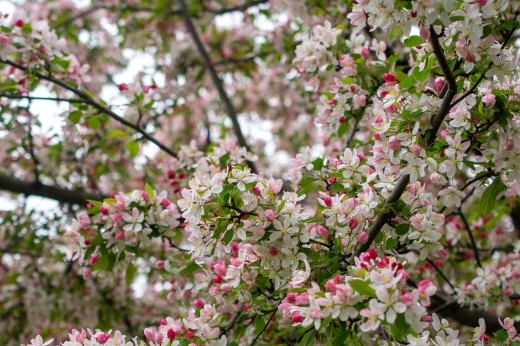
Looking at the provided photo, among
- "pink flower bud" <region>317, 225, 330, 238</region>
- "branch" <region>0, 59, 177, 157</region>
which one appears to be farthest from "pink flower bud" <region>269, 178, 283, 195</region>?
"branch" <region>0, 59, 177, 157</region>

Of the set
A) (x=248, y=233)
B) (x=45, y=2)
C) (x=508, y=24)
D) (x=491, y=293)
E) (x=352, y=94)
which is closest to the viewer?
(x=508, y=24)

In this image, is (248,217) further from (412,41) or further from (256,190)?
(412,41)

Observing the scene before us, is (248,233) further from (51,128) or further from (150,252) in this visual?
(51,128)

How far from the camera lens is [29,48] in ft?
A: 10.7

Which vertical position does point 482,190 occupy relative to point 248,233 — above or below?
above

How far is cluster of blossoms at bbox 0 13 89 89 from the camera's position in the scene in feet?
10.6

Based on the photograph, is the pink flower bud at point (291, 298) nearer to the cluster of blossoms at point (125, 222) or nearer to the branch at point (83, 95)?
the cluster of blossoms at point (125, 222)

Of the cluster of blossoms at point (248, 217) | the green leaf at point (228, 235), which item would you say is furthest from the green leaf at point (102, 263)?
the green leaf at point (228, 235)

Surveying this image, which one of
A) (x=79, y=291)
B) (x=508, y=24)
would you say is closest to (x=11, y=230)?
(x=79, y=291)

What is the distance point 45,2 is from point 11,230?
119 inches

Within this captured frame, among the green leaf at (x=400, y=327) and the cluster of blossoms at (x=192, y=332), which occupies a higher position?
the cluster of blossoms at (x=192, y=332)

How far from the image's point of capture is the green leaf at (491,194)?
7.60ft

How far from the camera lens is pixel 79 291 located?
187 inches

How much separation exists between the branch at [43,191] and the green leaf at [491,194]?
106 inches
